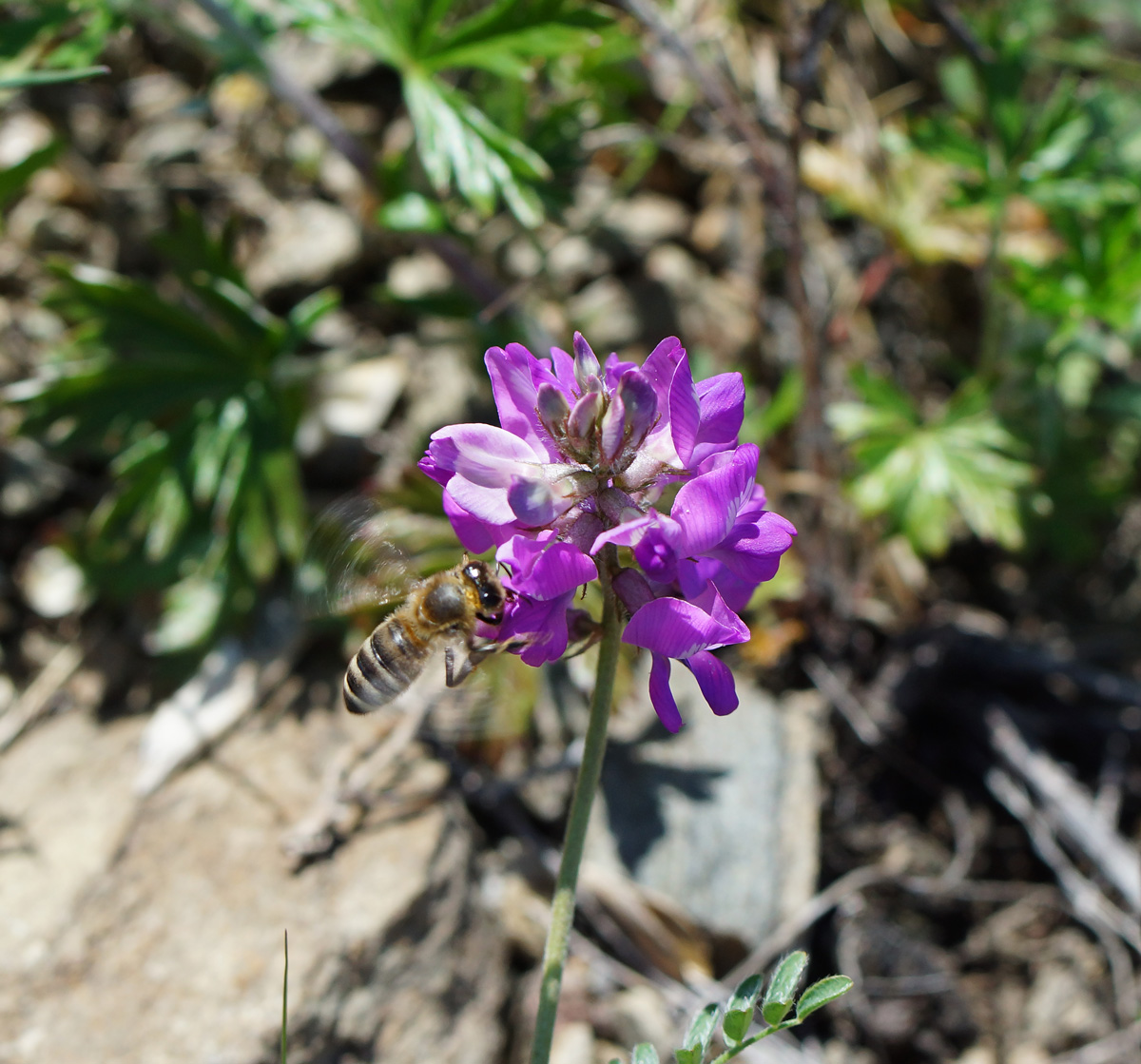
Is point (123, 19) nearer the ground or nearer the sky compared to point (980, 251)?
nearer the sky

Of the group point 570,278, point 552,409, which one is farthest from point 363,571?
point 570,278

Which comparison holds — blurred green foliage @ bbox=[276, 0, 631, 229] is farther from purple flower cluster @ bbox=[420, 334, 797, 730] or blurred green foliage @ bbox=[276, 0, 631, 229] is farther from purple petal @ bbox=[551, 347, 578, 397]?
purple flower cluster @ bbox=[420, 334, 797, 730]

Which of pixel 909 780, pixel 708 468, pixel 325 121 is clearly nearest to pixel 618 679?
pixel 909 780

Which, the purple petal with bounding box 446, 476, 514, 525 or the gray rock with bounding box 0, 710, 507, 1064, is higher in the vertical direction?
the purple petal with bounding box 446, 476, 514, 525

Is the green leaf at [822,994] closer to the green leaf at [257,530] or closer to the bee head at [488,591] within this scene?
the bee head at [488,591]

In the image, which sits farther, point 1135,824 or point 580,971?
point 1135,824

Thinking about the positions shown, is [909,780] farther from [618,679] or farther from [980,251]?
[980,251]

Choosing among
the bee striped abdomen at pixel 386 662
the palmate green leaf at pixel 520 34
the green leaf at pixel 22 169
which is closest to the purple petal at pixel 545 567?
the bee striped abdomen at pixel 386 662

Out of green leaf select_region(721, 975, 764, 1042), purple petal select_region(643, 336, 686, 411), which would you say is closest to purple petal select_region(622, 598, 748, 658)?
purple petal select_region(643, 336, 686, 411)
